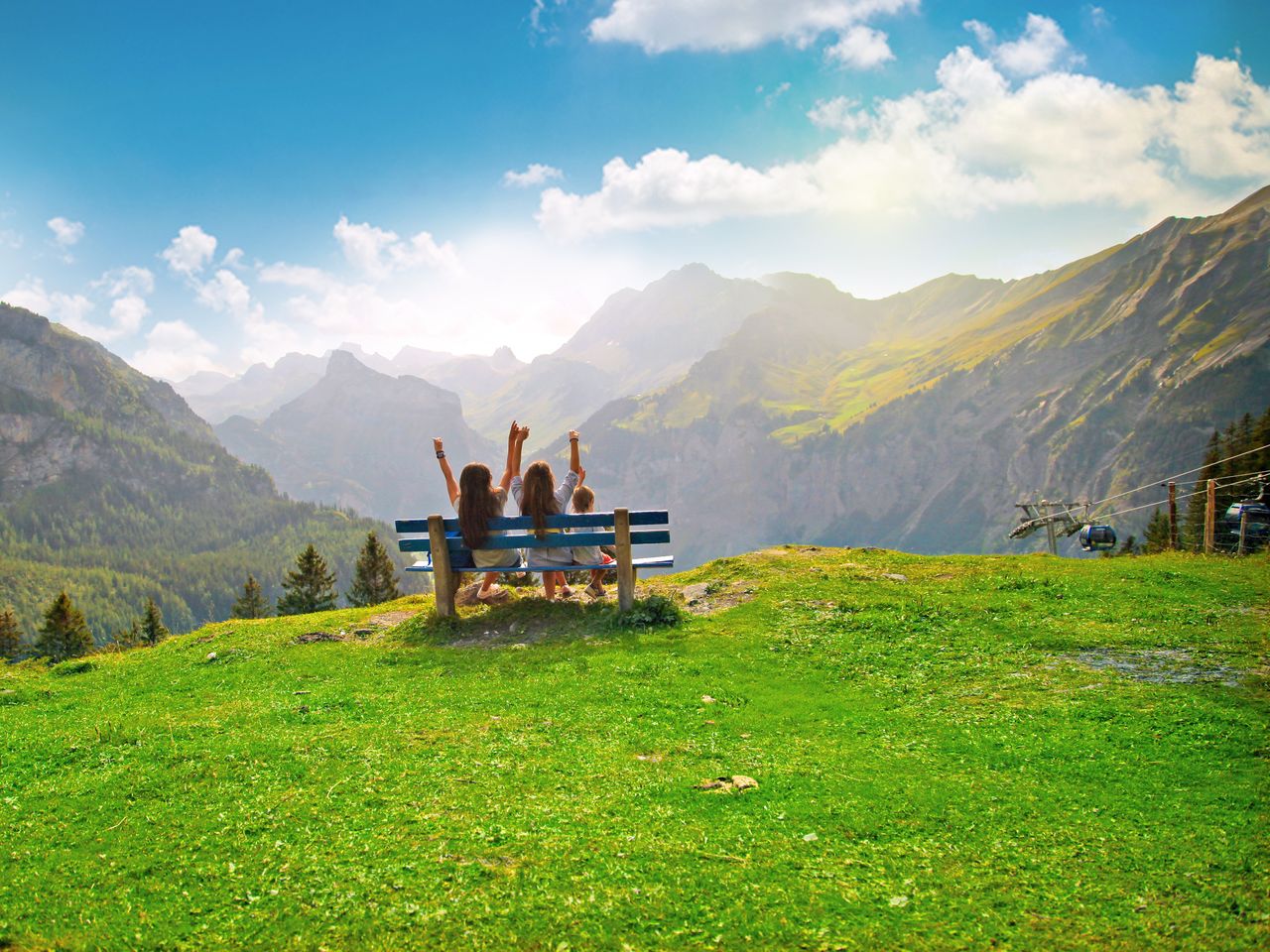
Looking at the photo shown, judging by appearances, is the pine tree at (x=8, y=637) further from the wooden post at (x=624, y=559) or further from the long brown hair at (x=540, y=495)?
the wooden post at (x=624, y=559)

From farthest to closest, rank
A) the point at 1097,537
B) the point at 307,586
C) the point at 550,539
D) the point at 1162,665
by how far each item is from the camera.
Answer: the point at 307,586 < the point at 1097,537 < the point at 550,539 < the point at 1162,665

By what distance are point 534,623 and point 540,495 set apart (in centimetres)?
245

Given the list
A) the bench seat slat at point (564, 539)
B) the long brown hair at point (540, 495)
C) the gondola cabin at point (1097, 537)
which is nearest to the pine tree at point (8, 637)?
the bench seat slat at point (564, 539)

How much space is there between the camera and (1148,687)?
343 inches

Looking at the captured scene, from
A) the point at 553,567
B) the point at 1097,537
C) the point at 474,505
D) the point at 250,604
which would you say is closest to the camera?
the point at 474,505

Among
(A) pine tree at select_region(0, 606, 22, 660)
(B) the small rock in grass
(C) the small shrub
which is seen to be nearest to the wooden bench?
(C) the small shrub

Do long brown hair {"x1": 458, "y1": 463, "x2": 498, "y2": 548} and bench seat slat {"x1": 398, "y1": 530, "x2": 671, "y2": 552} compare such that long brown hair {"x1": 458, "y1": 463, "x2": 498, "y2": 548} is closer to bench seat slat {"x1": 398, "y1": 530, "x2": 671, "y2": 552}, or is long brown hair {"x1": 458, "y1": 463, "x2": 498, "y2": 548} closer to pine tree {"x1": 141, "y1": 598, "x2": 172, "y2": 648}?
bench seat slat {"x1": 398, "y1": 530, "x2": 671, "y2": 552}

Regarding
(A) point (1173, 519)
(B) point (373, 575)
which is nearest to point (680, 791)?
(A) point (1173, 519)

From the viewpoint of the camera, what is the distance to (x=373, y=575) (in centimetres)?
9300

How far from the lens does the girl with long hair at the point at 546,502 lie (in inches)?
561

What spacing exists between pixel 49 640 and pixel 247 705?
86.7 meters

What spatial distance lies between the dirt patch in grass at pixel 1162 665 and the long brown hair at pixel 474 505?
9871 millimetres

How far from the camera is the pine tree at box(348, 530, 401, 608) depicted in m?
90.0

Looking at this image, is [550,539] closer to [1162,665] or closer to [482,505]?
[482,505]
